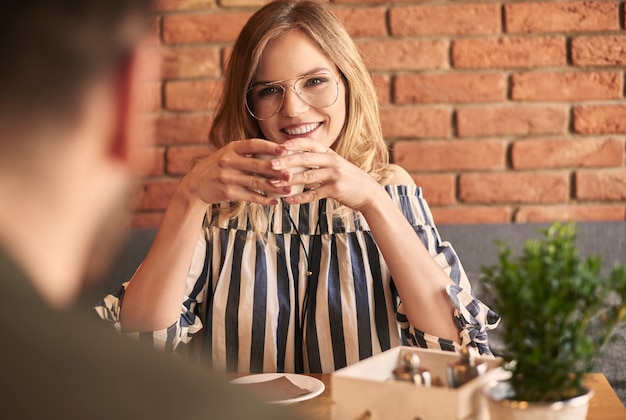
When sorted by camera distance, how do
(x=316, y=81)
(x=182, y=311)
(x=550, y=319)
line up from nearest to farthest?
(x=550, y=319) → (x=182, y=311) → (x=316, y=81)

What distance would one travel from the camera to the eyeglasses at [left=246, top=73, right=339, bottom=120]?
163 cm

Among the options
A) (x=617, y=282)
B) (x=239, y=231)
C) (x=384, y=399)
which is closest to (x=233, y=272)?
(x=239, y=231)

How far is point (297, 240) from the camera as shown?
1.65 metres

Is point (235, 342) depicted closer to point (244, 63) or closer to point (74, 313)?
point (244, 63)

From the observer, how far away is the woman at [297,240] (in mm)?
1383

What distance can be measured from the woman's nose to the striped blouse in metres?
0.26

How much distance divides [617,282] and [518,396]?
0.14 m

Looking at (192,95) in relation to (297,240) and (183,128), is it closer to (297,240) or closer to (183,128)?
(183,128)

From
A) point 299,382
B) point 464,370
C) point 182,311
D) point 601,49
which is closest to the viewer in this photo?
point 464,370

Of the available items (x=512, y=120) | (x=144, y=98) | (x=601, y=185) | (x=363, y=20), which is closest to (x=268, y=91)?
(x=363, y=20)

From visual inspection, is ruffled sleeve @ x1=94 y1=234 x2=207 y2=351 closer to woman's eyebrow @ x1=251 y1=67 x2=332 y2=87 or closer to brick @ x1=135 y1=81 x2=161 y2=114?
woman's eyebrow @ x1=251 y1=67 x2=332 y2=87

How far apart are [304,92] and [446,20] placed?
0.64m

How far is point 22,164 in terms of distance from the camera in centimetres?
32

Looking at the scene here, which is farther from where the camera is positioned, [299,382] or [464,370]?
[299,382]
